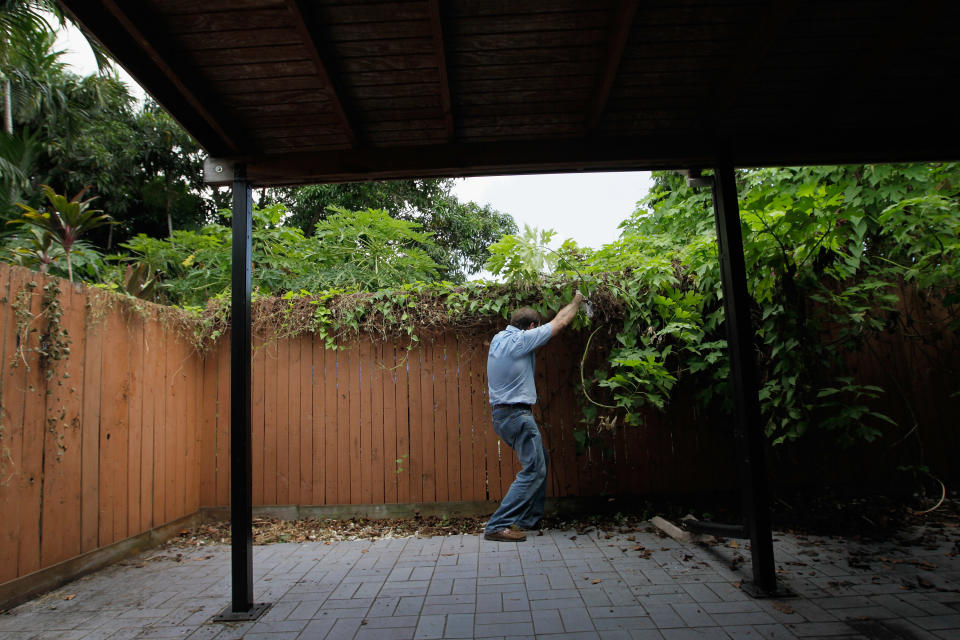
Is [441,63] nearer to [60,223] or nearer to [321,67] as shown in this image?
[321,67]

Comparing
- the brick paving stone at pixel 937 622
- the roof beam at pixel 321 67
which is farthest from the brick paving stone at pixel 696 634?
the roof beam at pixel 321 67

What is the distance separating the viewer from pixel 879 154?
3010mm

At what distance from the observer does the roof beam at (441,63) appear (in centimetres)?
205

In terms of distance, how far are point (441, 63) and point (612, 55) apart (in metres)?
0.80

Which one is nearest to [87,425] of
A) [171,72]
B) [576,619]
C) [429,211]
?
[171,72]

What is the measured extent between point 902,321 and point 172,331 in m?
6.55

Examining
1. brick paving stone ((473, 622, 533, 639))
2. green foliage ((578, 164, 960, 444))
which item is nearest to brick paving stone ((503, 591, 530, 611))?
brick paving stone ((473, 622, 533, 639))

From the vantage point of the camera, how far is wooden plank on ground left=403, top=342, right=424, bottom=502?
4586 millimetres

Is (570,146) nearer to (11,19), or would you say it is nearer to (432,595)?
(432,595)

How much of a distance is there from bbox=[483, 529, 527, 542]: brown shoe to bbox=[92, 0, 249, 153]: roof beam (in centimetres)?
325

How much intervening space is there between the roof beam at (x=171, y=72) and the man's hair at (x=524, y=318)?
2.30 meters

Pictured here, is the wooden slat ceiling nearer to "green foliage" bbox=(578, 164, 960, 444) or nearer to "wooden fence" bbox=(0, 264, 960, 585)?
"green foliage" bbox=(578, 164, 960, 444)

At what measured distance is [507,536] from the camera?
12.7 feet

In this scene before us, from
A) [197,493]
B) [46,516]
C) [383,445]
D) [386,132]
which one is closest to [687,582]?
[383,445]
